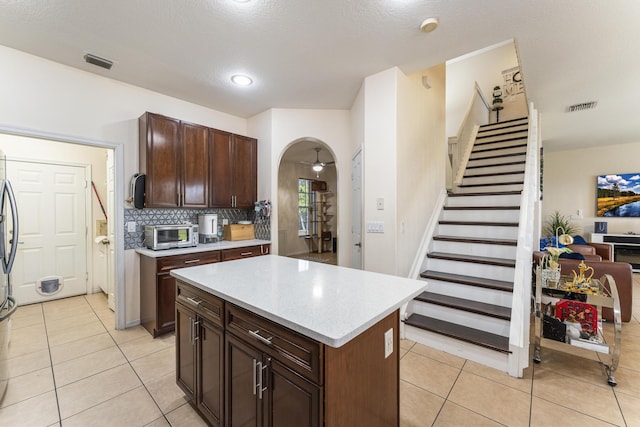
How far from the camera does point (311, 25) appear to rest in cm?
219

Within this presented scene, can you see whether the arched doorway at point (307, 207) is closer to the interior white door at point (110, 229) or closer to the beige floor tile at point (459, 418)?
the interior white door at point (110, 229)

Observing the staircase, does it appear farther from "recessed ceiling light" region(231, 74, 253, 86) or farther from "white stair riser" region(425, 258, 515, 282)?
"recessed ceiling light" region(231, 74, 253, 86)

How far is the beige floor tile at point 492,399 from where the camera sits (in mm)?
1783

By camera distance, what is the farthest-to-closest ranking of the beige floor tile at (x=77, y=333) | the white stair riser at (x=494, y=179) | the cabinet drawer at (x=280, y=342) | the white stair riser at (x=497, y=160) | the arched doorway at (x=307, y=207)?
the arched doorway at (x=307, y=207) < the white stair riser at (x=497, y=160) < the white stair riser at (x=494, y=179) < the beige floor tile at (x=77, y=333) < the cabinet drawer at (x=280, y=342)

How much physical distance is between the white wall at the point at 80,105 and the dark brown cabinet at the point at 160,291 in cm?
28

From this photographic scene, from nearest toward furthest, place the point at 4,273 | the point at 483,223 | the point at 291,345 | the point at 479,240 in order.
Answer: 1. the point at 291,345
2. the point at 4,273
3. the point at 479,240
4. the point at 483,223

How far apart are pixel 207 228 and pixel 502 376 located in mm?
3457

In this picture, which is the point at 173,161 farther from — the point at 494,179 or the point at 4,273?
the point at 494,179

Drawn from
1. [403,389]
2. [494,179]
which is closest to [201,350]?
[403,389]

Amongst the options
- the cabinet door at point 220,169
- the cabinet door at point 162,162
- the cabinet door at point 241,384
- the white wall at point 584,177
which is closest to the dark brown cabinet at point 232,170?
the cabinet door at point 220,169

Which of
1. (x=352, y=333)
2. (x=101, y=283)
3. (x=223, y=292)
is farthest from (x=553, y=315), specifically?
(x=101, y=283)

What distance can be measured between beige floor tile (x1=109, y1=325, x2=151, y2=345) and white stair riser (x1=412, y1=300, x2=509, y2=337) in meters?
3.00

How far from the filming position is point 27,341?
2781 mm

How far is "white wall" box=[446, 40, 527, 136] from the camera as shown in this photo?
626cm
